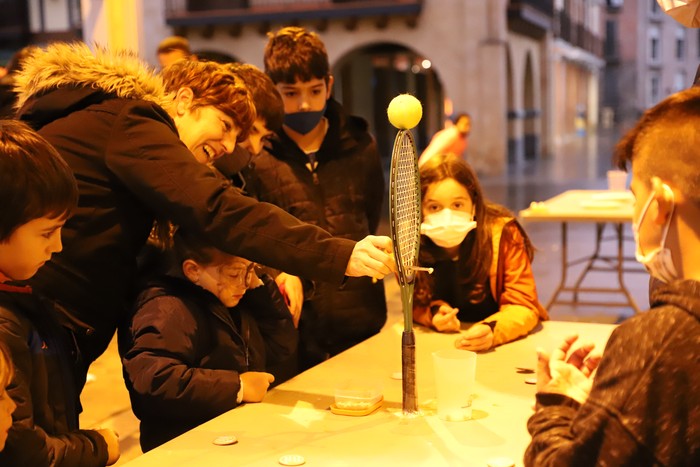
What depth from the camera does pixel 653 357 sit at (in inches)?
54.5

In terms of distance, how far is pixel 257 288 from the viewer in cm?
276

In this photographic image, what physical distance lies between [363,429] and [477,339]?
2.53 feet

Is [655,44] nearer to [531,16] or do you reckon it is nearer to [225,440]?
[531,16]

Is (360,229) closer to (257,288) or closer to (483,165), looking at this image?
(257,288)

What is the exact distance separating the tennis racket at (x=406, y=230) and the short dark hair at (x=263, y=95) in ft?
2.57

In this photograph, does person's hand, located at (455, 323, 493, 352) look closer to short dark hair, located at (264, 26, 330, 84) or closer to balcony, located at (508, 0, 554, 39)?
short dark hair, located at (264, 26, 330, 84)

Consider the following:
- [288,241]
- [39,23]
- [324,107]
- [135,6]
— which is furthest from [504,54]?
[288,241]

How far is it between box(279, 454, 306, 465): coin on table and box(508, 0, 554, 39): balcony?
1927 cm

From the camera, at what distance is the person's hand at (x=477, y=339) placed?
2.81 metres

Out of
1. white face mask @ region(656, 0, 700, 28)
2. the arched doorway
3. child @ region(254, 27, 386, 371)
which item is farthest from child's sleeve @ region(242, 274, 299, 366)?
the arched doorway

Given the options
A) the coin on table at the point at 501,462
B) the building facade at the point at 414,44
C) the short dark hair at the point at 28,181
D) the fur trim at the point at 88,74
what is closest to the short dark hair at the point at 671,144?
the coin on table at the point at 501,462

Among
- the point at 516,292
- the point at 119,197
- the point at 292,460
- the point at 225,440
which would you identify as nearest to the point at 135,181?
the point at 119,197

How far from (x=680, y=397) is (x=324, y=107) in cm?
218

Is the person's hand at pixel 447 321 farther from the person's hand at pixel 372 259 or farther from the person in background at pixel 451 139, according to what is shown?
the person in background at pixel 451 139
